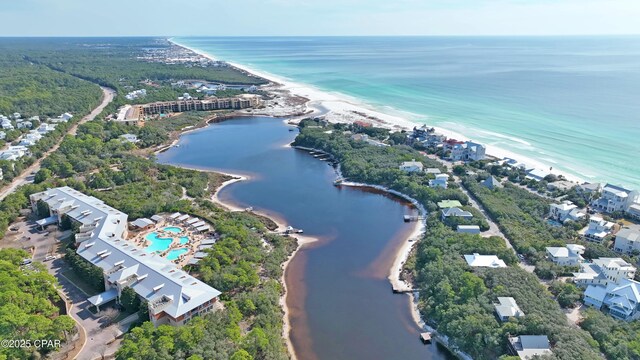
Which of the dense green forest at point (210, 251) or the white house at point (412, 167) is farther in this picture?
the white house at point (412, 167)

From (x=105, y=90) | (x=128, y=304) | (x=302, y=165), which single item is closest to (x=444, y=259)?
(x=128, y=304)

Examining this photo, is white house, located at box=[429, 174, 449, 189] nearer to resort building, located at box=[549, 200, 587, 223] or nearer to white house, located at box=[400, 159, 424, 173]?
white house, located at box=[400, 159, 424, 173]

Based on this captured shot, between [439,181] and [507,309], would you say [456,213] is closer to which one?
[439,181]

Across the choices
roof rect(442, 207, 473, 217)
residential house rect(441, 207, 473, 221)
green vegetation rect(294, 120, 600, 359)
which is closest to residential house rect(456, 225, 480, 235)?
green vegetation rect(294, 120, 600, 359)

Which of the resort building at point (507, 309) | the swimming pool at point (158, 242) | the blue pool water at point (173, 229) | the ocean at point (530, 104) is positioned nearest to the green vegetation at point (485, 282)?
the resort building at point (507, 309)

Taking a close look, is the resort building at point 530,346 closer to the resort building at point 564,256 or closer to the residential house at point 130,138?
the resort building at point 564,256
